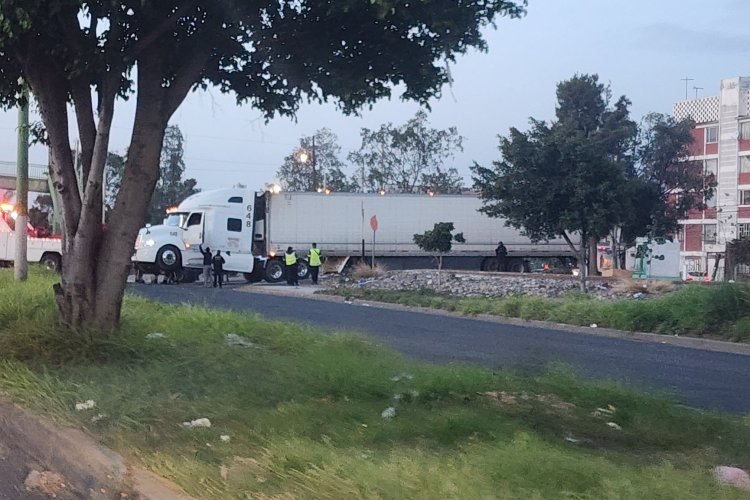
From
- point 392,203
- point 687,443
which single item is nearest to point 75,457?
point 687,443

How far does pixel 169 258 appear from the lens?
3372cm

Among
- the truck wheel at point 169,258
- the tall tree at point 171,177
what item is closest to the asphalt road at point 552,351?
the truck wheel at point 169,258

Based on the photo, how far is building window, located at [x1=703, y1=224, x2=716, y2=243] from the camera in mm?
59000

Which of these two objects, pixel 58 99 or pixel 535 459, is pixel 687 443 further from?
pixel 58 99

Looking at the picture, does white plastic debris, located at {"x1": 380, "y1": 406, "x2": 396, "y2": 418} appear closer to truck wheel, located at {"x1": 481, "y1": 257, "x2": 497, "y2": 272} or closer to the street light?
truck wheel, located at {"x1": 481, "y1": 257, "x2": 497, "y2": 272}

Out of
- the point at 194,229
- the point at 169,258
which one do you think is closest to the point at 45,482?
the point at 169,258

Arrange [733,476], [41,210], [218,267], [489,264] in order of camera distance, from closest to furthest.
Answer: [733,476]
[218,267]
[489,264]
[41,210]

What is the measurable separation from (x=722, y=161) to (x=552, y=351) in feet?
163

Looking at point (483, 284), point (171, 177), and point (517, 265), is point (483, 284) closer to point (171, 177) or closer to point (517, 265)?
point (517, 265)

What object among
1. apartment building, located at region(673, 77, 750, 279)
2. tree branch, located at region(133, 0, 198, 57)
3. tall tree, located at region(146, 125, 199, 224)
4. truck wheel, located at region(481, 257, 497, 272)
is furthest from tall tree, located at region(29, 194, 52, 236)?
tree branch, located at region(133, 0, 198, 57)

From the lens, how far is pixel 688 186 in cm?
4188

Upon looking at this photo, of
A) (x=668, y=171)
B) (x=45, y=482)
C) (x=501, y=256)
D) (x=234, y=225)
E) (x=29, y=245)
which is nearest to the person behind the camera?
(x=45, y=482)

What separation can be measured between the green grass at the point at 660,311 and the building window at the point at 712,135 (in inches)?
1543

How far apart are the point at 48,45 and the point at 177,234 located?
25.8m
